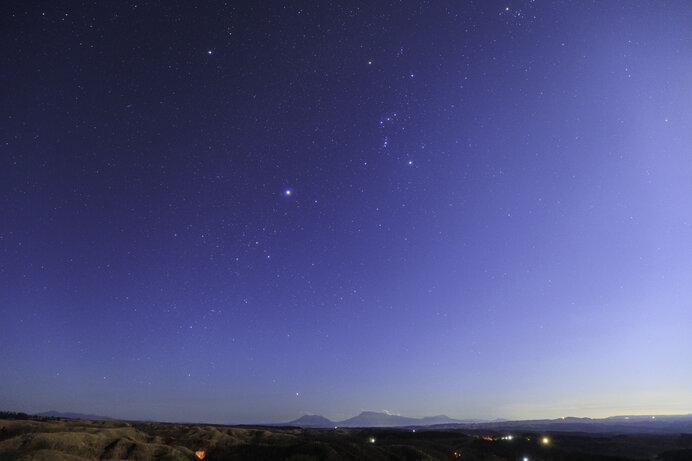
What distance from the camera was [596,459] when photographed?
5900 centimetres

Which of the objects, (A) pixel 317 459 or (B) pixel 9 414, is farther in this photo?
(B) pixel 9 414

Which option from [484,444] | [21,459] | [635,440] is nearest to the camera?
[21,459]

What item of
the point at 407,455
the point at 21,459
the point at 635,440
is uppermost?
the point at 21,459

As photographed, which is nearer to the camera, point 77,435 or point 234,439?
point 77,435

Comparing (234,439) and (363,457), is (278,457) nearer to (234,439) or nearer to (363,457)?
(363,457)

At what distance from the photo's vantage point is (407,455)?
42.5 meters

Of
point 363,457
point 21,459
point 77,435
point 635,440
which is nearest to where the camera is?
point 21,459

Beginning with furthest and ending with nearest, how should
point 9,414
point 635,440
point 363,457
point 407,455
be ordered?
point 635,440 → point 9,414 → point 407,455 → point 363,457

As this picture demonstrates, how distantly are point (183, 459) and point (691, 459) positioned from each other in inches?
2912

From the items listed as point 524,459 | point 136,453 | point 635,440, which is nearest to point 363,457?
point 136,453

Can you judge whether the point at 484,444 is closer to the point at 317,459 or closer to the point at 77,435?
the point at 317,459

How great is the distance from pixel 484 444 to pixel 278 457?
184 ft

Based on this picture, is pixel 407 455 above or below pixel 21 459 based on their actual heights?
below

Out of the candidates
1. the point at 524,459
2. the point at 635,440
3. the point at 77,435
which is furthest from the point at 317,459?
the point at 635,440
